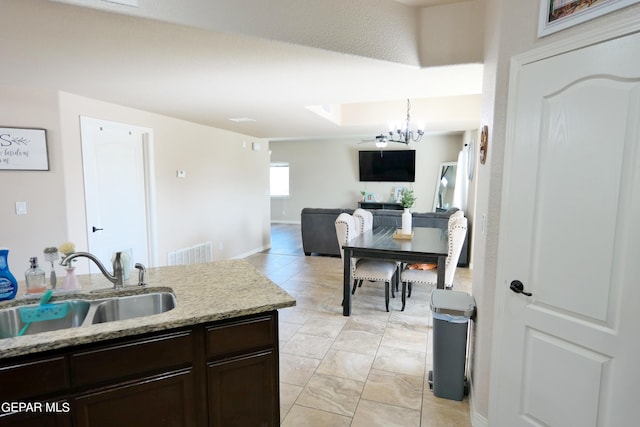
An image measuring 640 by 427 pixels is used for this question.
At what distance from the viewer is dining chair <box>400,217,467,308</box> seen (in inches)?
131

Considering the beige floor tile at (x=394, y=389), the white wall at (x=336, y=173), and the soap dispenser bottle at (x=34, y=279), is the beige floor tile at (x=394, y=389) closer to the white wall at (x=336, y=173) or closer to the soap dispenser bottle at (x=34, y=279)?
the soap dispenser bottle at (x=34, y=279)

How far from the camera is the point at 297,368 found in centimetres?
262

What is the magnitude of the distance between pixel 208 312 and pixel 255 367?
369mm

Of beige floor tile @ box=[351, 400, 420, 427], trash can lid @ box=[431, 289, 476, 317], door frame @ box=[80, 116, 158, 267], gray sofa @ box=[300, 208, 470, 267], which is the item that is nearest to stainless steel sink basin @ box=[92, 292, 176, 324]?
beige floor tile @ box=[351, 400, 420, 427]

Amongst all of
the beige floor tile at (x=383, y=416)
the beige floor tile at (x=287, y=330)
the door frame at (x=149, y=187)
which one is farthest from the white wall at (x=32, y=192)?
the beige floor tile at (x=383, y=416)

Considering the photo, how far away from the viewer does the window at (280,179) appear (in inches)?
406

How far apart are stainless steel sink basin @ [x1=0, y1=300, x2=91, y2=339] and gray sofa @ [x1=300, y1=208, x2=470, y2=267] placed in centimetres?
455

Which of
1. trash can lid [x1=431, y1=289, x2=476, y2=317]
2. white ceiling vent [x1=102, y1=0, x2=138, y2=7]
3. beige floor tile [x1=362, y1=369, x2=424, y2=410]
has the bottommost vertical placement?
beige floor tile [x1=362, y1=369, x2=424, y2=410]

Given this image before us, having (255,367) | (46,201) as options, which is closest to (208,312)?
(255,367)

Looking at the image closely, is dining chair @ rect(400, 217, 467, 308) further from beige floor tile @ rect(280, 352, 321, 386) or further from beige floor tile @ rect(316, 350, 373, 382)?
beige floor tile @ rect(280, 352, 321, 386)

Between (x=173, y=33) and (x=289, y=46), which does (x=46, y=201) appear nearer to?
(x=173, y=33)

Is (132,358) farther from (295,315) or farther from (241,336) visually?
(295,315)

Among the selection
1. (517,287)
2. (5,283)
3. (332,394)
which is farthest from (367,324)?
(5,283)

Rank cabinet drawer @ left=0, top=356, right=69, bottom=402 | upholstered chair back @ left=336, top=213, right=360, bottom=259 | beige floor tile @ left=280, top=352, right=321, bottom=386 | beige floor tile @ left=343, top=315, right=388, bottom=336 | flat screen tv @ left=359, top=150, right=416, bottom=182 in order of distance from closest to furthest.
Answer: cabinet drawer @ left=0, top=356, right=69, bottom=402
beige floor tile @ left=280, top=352, right=321, bottom=386
beige floor tile @ left=343, top=315, right=388, bottom=336
upholstered chair back @ left=336, top=213, right=360, bottom=259
flat screen tv @ left=359, top=150, right=416, bottom=182
